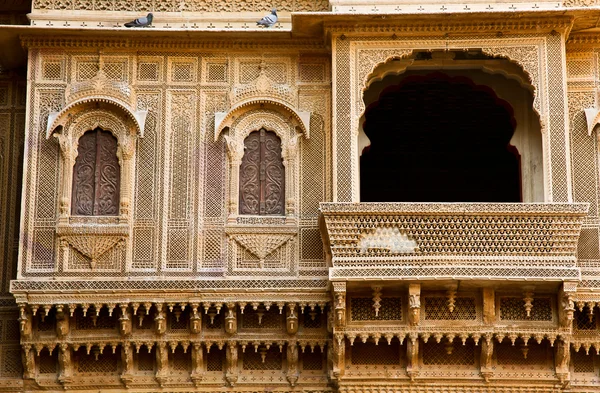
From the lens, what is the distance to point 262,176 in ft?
41.3

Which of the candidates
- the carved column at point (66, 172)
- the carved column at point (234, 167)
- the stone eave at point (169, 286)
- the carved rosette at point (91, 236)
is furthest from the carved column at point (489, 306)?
the carved column at point (66, 172)

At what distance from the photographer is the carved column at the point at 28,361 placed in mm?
12211

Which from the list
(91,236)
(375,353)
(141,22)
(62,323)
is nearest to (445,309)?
(375,353)

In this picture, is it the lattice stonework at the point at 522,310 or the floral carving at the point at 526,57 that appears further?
the floral carving at the point at 526,57

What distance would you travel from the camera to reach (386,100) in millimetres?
14633

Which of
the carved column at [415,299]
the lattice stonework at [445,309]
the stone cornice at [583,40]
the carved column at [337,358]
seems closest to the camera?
the carved column at [415,299]

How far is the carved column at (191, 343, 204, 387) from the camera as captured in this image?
12219 mm

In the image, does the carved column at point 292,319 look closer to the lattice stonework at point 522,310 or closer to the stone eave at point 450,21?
the lattice stonework at point 522,310

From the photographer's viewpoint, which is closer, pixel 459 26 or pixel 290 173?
pixel 459 26

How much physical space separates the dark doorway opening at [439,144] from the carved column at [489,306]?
1795 mm

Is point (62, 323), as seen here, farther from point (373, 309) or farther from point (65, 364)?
point (373, 309)

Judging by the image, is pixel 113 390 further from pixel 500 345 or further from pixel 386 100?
pixel 386 100

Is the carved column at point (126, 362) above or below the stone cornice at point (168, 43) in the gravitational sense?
below

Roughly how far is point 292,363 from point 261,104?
7.89 feet
